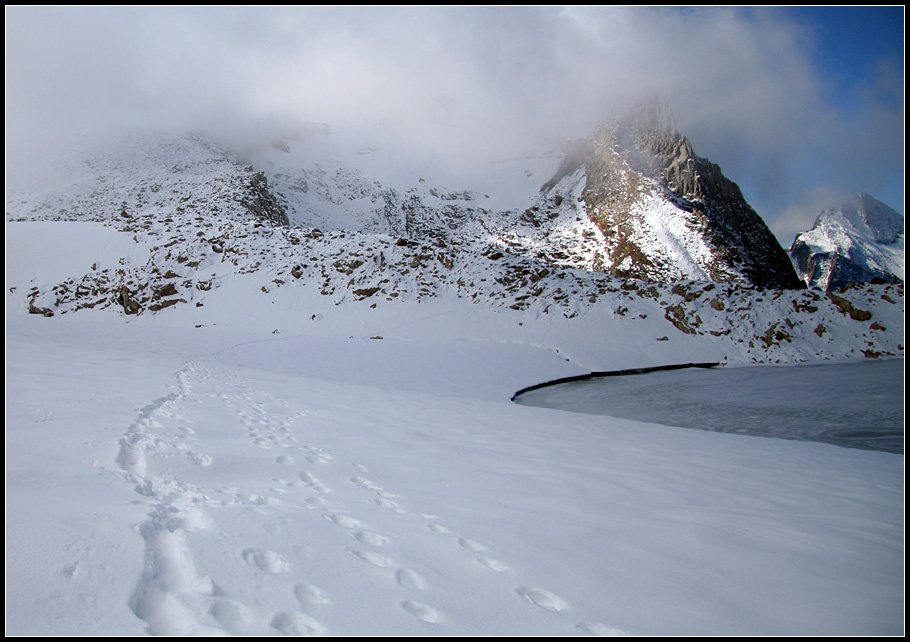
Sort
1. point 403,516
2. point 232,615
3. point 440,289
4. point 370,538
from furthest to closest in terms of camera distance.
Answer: point 440,289
point 403,516
point 370,538
point 232,615

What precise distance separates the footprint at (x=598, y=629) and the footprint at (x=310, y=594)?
969 millimetres

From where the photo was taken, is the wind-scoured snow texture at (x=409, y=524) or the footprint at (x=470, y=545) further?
the footprint at (x=470, y=545)

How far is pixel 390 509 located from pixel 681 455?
163 inches

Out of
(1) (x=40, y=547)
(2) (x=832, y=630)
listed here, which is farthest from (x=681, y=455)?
(1) (x=40, y=547)

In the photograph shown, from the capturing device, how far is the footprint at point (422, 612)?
5.07 ft

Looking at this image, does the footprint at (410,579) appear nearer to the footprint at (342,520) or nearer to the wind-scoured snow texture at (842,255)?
the footprint at (342,520)

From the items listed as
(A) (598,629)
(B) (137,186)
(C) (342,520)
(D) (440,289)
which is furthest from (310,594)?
(B) (137,186)

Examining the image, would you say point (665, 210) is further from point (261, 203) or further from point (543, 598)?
point (543, 598)

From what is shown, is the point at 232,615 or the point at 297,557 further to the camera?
the point at 297,557

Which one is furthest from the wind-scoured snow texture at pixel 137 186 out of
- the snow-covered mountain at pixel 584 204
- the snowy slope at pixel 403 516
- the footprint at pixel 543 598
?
the footprint at pixel 543 598

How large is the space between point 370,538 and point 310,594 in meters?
0.53

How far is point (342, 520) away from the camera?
2.32 meters

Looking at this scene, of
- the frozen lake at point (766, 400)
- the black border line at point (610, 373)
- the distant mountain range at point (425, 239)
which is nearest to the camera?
the frozen lake at point (766, 400)

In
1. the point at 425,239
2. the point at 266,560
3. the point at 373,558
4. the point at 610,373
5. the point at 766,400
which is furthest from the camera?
the point at 425,239
